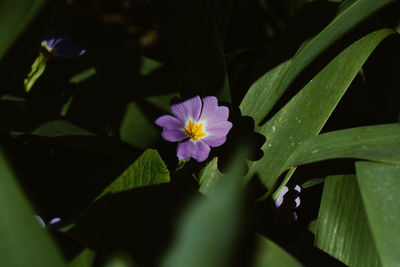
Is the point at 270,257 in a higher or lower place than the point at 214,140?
lower

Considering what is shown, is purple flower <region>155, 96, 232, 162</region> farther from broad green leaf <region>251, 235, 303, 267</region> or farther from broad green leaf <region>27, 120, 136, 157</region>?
broad green leaf <region>251, 235, 303, 267</region>

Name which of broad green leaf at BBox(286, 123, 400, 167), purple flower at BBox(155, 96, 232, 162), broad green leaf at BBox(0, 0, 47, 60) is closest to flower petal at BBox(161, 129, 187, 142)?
purple flower at BBox(155, 96, 232, 162)

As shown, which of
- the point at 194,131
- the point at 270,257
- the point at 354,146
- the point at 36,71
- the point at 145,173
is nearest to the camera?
the point at 270,257

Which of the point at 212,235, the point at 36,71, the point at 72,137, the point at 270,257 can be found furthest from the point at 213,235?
the point at 36,71

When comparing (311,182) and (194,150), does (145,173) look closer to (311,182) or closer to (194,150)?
(194,150)

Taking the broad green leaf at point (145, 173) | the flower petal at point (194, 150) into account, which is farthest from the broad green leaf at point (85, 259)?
the flower petal at point (194, 150)

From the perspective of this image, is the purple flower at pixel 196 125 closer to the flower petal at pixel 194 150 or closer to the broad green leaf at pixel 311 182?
the flower petal at pixel 194 150

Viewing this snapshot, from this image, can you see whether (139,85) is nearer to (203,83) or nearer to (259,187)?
(203,83)

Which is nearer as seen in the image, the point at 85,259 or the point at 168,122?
the point at 85,259
